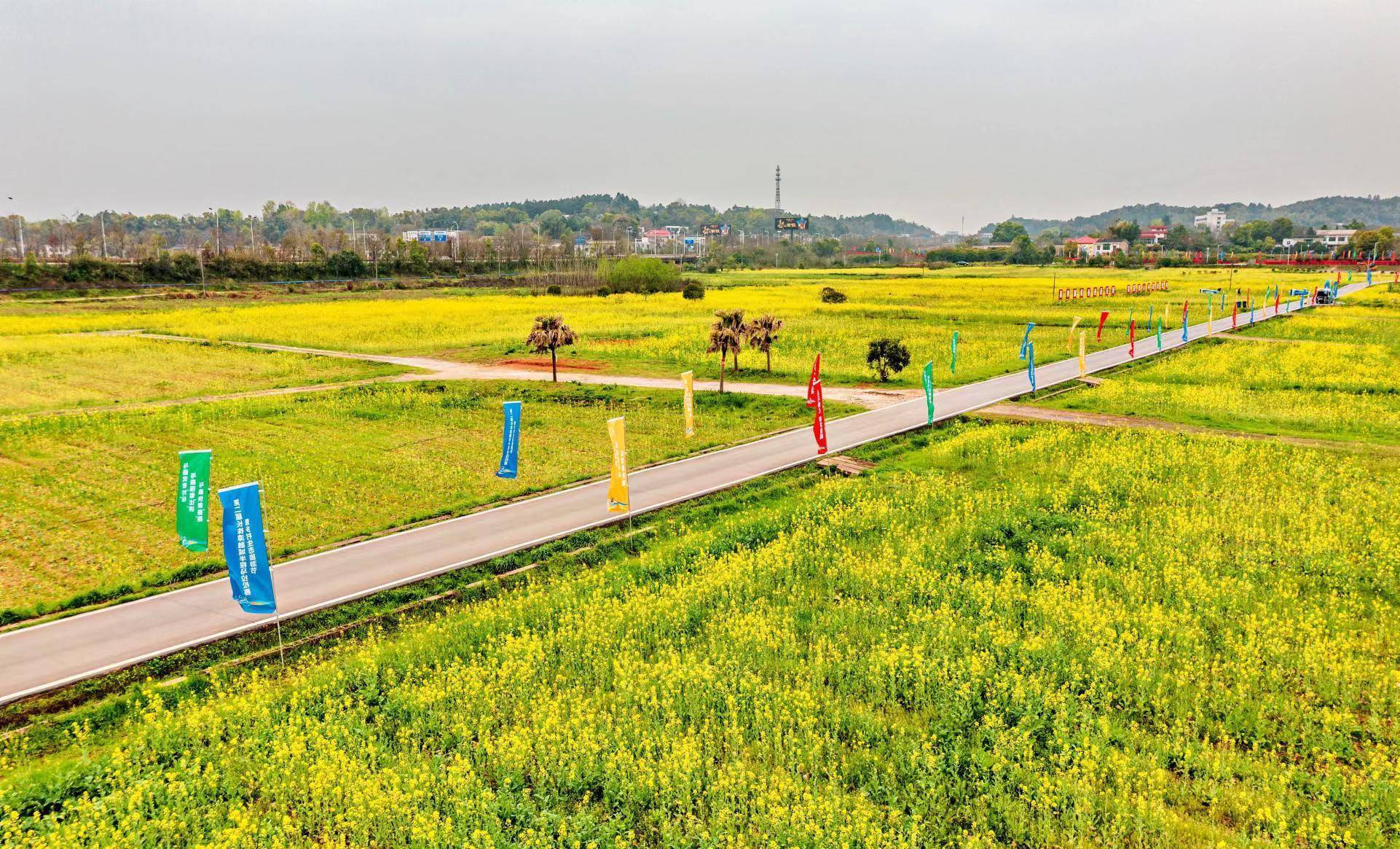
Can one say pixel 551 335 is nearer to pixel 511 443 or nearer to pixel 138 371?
pixel 511 443

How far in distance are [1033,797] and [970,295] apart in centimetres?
8799

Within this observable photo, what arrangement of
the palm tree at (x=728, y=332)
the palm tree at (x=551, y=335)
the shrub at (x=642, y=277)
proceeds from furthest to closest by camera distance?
the shrub at (x=642, y=277) → the palm tree at (x=551, y=335) → the palm tree at (x=728, y=332)

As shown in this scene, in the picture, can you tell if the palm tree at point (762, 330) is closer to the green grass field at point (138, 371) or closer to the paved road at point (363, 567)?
the paved road at point (363, 567)

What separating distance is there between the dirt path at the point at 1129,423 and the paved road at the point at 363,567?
457cm

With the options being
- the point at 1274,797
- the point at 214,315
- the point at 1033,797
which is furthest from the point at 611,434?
the point at 214,315

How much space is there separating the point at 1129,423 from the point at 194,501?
97.4 feet

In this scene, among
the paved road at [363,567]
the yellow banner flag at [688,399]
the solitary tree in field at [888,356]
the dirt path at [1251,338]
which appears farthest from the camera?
the dirt path at [1251,338]

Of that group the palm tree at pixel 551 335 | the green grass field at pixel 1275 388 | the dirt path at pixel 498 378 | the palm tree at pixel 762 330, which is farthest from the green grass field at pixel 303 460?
the green grass field at pixel 1275 388

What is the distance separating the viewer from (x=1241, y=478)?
928 inches

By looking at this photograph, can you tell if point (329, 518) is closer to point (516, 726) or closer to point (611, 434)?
point (611, 434)

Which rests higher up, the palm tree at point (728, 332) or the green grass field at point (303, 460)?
the palm tree at point (728, 332)

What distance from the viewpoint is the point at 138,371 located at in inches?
1795

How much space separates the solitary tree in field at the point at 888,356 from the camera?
3959cm

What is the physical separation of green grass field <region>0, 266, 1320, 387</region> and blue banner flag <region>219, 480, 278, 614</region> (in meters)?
28.9
